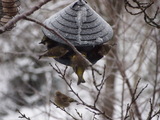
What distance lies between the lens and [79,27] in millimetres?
1845

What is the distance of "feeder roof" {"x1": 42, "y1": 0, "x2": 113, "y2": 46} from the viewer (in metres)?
1.82

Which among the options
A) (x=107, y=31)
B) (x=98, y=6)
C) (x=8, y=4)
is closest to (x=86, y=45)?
(x=107, y=31)

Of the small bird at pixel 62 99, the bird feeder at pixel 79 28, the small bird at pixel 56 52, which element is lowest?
the small bird at pixel 62 99

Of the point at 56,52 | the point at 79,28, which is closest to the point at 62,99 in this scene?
the point at 56,52

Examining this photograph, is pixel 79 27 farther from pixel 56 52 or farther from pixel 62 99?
pixel 62 99

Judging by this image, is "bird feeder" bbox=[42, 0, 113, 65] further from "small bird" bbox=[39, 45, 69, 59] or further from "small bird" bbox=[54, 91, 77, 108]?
"small bird" bbox=[54, 91, 77, 108]

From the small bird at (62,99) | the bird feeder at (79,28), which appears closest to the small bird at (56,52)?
the bird feeder at (79,28)

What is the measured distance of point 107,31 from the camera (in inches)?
77.2

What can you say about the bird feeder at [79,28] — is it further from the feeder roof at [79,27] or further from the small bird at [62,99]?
the small bird at [62,99]

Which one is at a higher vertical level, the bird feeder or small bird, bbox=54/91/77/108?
the bird feeder

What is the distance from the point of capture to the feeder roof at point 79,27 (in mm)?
1818

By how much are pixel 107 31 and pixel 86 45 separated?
0.76ft

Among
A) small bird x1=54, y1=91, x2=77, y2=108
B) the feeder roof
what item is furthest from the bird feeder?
small bird x1=54, y1=91, x2=77, y2=108

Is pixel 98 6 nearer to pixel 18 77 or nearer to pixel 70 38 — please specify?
pixel 18 77
